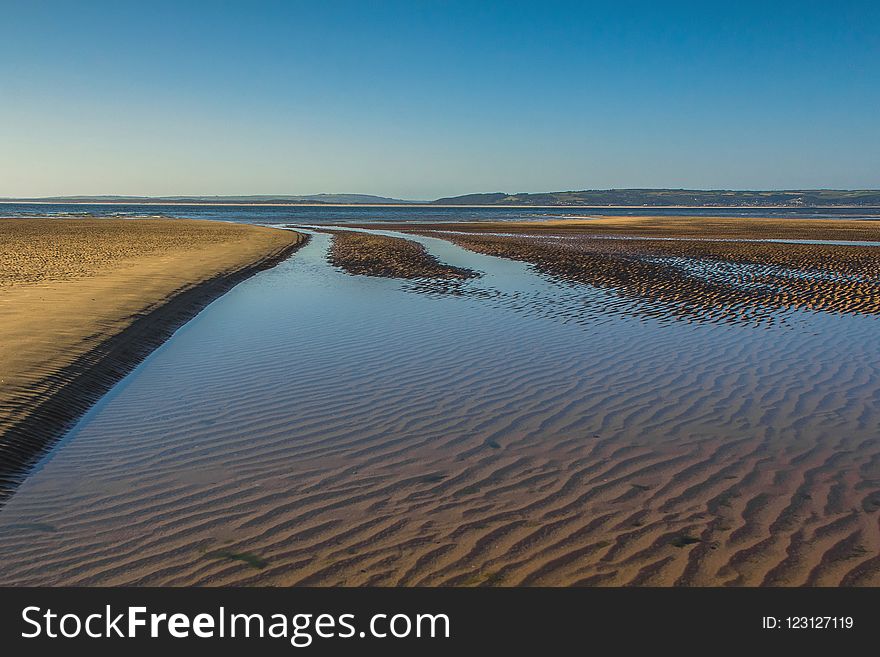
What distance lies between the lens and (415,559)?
502cm

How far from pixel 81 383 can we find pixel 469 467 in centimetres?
585

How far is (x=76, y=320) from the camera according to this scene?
12461 mm

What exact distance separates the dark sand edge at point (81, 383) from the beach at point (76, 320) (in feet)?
0.04

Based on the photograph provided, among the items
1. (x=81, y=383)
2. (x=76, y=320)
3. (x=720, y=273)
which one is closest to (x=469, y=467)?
(x=81, y=383)

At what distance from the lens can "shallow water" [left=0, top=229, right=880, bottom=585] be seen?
4992 mm

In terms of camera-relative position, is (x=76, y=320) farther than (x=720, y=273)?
No

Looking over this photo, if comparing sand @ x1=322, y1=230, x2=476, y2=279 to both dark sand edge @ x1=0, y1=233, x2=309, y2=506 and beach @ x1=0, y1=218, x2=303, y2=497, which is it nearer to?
beach @ x1=0, y1=218, x2=303, y2=497

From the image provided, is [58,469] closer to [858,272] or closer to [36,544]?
[36,544]

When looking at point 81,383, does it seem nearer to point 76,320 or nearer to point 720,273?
point 76,320

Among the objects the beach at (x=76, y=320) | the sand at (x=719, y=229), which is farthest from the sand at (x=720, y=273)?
the beach at (x=76, y=320)

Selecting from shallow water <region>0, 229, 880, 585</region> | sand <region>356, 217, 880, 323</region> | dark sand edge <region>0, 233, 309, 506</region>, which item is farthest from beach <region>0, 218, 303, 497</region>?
sand <region>356, 217, 880, 323</region>

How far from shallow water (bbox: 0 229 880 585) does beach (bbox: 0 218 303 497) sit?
403mm
